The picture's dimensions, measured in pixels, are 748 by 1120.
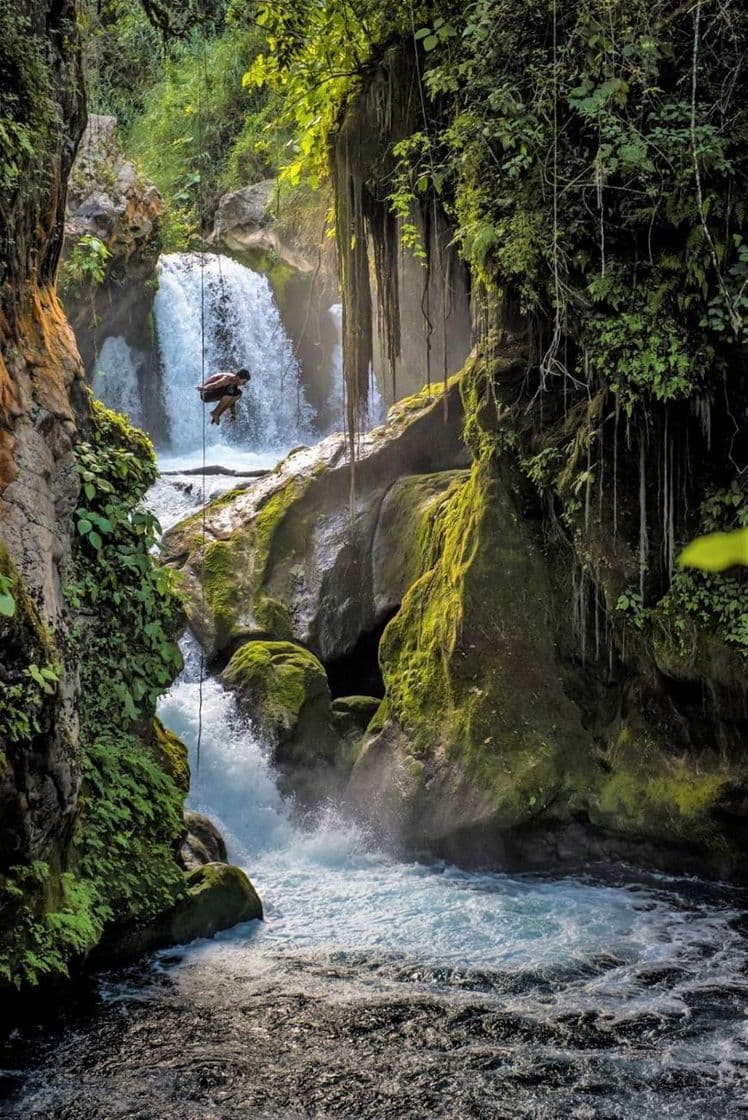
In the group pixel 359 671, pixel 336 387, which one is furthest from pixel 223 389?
pixel 336 387

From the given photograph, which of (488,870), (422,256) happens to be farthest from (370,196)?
(488,870)

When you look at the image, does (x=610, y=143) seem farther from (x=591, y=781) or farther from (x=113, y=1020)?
(x=113, y=1020)

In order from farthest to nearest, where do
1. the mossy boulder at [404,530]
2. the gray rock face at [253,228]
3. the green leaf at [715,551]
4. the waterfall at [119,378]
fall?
the gray rock face at [253,228] → the waterfall at [119,378] → the mossy boulder at [404,530] → the green leaf at [715,551]

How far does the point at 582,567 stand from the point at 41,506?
14.6 ft

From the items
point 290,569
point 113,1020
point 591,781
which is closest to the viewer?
point 113,1020

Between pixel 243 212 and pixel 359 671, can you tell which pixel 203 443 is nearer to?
pixel 359 671

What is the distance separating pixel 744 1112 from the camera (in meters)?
4.23

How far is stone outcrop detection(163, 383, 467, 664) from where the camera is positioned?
11305 mm

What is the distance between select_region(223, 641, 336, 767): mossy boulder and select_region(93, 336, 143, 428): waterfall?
8894 millimetres

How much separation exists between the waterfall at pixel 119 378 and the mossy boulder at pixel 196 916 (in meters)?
12.3

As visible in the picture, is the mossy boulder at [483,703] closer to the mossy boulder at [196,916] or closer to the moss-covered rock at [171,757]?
the mossy boulder at [196,916]

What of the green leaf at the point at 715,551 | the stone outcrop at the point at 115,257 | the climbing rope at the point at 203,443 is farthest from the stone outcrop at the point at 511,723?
the stone outcrop at the point at 115,257

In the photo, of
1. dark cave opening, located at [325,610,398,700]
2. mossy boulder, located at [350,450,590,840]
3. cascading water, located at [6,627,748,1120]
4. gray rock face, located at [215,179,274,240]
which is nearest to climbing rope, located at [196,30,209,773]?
gray rock face, located at [215,179,274,240]

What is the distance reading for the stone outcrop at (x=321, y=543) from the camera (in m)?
11.3
